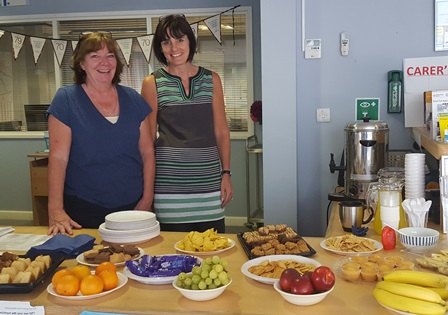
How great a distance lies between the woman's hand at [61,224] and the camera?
209cm

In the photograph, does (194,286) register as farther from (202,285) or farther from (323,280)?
(323,280)

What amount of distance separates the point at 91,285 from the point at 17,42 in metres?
4.86

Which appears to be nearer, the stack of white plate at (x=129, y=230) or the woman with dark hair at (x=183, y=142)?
the stack of white plate at (x=129, y=230)

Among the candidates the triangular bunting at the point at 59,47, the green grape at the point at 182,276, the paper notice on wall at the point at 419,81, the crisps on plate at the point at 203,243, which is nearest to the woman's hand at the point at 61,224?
the crisps on plate at the point at 203,243

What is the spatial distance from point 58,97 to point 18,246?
704mm

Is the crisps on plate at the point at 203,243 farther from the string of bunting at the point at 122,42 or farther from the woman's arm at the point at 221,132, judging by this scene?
the string of bunting at the point at 122,42

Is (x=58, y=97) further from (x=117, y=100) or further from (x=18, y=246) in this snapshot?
(x=18, y=246)

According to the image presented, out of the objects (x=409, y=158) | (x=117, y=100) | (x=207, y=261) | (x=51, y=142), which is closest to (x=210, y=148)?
(x=117, y=100)

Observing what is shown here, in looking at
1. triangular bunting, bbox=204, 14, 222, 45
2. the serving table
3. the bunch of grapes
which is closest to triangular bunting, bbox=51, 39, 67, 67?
triangular bunting, bbox=204, 14, 222, 45

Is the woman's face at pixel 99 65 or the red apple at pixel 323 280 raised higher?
the woman's face at pixel 99 65

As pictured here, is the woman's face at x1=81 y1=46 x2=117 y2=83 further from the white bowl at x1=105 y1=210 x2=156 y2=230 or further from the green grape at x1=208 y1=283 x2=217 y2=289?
the green grape at x1=208 y1=283 x2=217 y2=289

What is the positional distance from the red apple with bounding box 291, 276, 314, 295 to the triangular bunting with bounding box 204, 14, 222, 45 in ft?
13.6

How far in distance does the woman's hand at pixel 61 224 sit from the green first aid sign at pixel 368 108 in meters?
1.98

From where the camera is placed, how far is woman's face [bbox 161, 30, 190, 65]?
2400 millimetres
